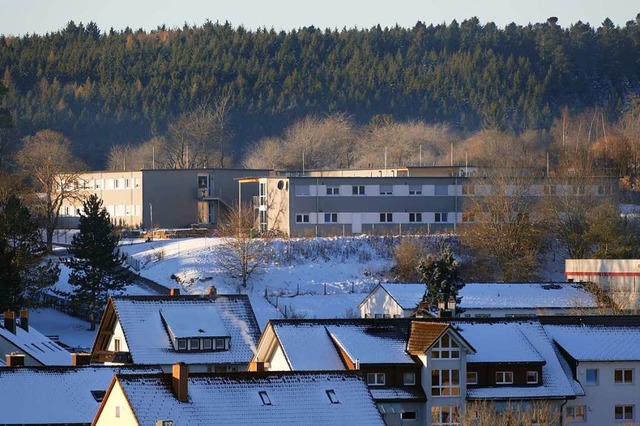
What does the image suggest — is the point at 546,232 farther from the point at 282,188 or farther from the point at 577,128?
the point at 577,128

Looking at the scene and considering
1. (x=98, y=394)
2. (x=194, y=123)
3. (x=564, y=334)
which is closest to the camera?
(x=98, y=394)

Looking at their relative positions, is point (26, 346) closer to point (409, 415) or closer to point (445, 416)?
point (409, 415)

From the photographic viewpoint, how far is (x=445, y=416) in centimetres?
5119

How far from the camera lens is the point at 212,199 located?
11512 cm

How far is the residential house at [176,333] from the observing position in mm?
57000

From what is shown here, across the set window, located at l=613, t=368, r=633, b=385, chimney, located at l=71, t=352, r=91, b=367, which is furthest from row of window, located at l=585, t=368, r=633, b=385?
chimney, located at l=71, t=352, r=91, b=367

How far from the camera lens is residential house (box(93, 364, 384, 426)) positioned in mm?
40406

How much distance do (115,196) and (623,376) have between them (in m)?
67.8

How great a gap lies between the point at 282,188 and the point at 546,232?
17.5m

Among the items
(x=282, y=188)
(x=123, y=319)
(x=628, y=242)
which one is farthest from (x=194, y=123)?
(x=123, y=319)

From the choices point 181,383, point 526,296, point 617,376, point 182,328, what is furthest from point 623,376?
point 526,296

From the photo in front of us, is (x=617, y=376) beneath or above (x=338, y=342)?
beneath

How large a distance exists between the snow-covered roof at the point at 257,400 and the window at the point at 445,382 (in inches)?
320

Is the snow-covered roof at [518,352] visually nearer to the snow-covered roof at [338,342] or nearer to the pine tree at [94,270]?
the snow-covered roof at [338,342]
